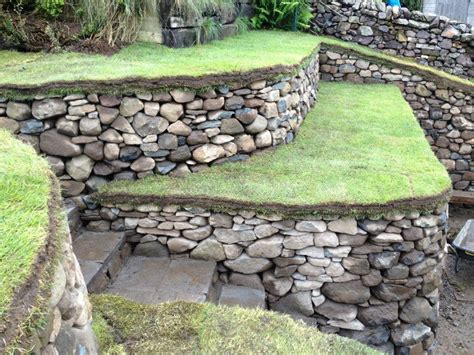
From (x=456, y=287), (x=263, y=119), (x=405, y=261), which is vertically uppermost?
(x=263, y=119)

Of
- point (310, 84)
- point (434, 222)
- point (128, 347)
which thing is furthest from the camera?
point (310, 84)

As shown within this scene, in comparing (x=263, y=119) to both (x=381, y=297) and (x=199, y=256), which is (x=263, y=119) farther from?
(x=381, y=297)

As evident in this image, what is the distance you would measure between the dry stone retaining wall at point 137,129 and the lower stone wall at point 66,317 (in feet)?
6.89

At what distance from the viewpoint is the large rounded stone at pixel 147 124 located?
15.0 ft

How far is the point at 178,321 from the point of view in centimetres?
336

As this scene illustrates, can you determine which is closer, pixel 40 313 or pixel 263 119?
pixel 40 313

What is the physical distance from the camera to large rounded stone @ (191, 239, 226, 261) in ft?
14.9

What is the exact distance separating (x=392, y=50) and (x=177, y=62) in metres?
6.32

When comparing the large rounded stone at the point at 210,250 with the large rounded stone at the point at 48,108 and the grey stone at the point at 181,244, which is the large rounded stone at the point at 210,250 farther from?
the large rounded stone at the point at 48,108

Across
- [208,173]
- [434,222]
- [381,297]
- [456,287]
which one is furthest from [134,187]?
[456,287]

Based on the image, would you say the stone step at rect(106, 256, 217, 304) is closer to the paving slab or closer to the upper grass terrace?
the paving slab

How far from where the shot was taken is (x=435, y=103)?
9195mm

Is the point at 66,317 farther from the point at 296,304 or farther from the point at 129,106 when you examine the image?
the point at 296,304

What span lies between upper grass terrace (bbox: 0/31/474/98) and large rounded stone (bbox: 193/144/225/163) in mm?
659
